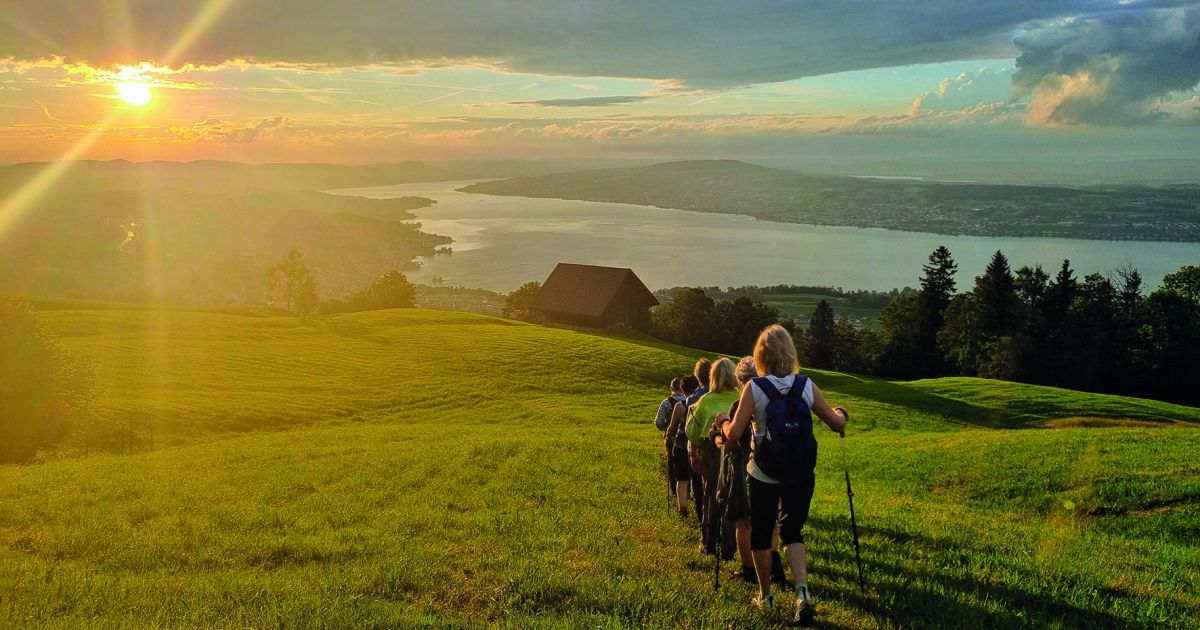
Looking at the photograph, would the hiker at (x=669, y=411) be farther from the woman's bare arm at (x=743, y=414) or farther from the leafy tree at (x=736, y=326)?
the leafy tree at (x=736, y=326)

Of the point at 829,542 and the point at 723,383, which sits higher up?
the point at 723,383

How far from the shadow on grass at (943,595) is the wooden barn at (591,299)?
58.8m

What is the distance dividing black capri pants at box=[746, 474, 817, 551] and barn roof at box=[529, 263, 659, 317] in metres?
60.3

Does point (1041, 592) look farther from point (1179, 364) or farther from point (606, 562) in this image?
point (1179, 364)

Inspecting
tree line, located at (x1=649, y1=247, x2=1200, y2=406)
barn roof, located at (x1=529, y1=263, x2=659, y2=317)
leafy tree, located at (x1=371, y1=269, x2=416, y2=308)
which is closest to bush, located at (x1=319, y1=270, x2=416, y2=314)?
leafy tree, located at (x1=371, y1=269, x2=416, y2=308)

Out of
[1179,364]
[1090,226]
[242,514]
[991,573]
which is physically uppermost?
[1090,226]

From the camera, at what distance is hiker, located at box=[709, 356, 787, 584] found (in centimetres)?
618

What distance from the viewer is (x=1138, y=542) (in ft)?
29.6

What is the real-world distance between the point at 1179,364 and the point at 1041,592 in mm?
71318

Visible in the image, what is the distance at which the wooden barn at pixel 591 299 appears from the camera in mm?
67188

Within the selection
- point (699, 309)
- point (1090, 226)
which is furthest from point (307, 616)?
point (1090, 226)

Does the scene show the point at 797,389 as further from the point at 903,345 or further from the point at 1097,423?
the point at 903,345

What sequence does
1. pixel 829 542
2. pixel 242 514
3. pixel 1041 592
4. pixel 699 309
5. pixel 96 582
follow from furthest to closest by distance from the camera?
pixel 699 309
pixel 242 514
pixel 829 542
pixel 96 582
pixel 1041 592

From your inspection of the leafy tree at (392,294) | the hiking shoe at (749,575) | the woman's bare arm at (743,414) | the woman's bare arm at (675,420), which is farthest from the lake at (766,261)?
the woman's bare arm at (743,414)
